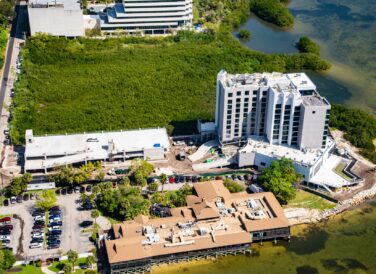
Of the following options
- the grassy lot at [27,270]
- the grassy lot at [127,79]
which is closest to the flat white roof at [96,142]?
the grassy lot at [127,79]

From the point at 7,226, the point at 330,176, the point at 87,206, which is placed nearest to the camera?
the point at 7,226

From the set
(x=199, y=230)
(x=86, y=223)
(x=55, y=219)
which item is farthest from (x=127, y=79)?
(x=199, y=230)

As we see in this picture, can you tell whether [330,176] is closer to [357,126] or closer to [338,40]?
[357,126]

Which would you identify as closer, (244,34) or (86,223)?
(86,223)

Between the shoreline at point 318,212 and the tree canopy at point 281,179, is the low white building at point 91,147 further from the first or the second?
the shoreline at point 318,212

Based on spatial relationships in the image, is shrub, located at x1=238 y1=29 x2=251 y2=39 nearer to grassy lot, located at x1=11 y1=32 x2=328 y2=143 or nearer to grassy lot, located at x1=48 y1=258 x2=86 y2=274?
grassy lot, located at x1=11 y1=32 x2=328 y2=143

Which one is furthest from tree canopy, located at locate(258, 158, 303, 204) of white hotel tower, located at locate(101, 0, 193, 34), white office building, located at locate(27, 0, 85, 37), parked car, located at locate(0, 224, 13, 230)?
white office building, located at locate(27, 0, 85, 37)
